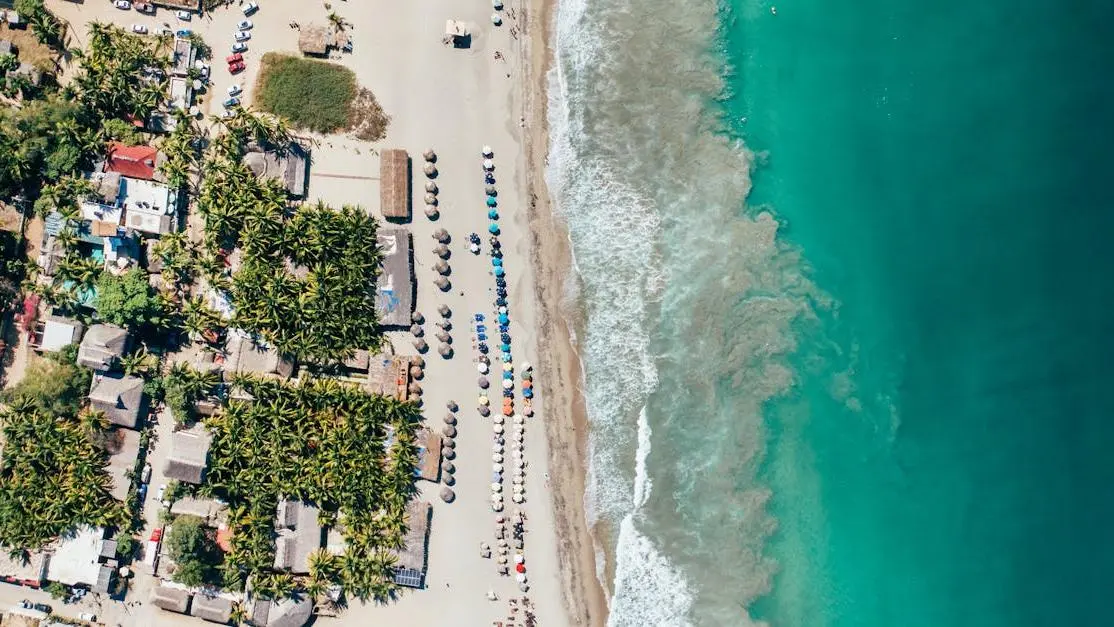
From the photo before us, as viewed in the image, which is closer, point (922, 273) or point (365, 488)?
point (365, 488)

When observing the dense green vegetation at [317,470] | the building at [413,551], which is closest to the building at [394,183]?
the dense green vegetation at [317,470]

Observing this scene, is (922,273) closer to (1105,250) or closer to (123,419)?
(1105,250)

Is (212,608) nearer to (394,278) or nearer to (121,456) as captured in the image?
(121,456)

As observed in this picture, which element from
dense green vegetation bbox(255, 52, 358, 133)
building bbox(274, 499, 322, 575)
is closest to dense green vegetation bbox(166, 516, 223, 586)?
building bbox(274, 499, 322, 575)

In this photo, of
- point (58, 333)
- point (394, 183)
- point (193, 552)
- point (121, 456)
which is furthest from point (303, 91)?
point (193, 552)

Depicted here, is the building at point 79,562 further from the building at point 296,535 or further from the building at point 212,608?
the building at point 296,535

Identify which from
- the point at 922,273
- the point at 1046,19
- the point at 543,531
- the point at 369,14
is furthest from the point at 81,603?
the point at 1046,19

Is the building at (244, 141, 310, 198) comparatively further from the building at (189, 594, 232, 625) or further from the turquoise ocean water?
the building at (189, 594, 232, 625)
